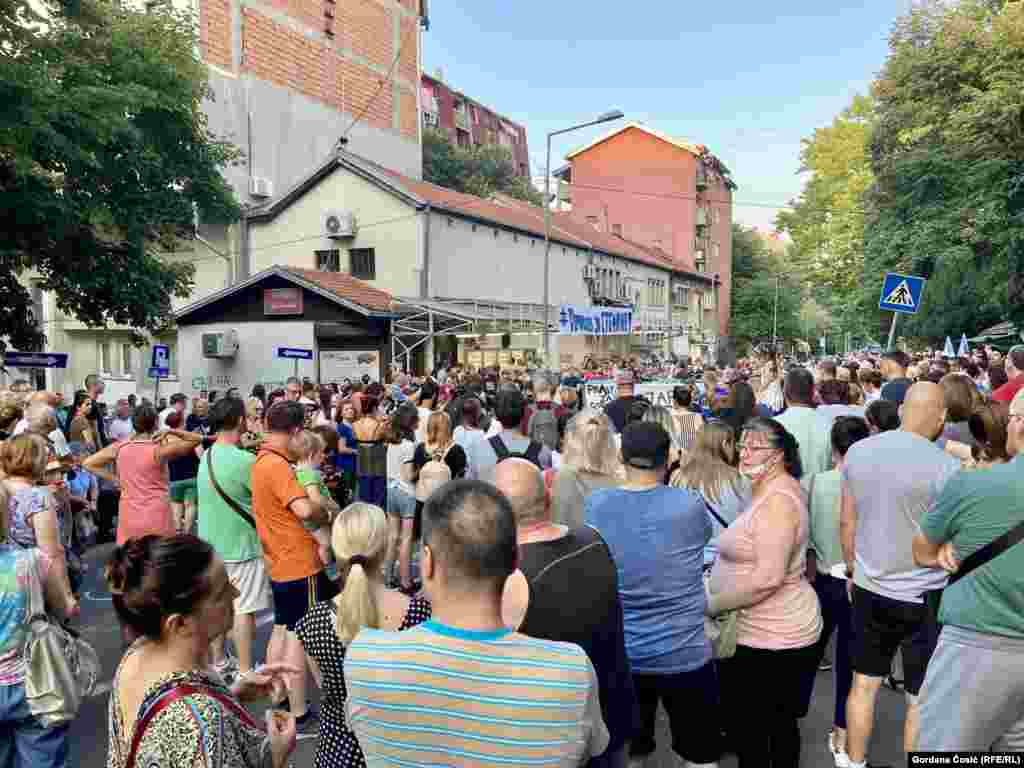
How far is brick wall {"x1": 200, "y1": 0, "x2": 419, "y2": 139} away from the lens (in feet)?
98.7

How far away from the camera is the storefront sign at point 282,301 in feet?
78.8

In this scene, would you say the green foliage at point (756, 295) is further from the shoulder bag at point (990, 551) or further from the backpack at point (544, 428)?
the shoulder bag at point (990, 551)

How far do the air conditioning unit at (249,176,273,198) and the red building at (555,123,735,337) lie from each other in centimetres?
2892

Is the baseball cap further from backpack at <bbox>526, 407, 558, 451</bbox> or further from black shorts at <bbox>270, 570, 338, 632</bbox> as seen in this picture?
backpack at <bbox>526, 407, 558, 451</bbox>

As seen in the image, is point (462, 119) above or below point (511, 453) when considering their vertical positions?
above

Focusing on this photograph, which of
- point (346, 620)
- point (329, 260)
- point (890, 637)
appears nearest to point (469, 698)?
point (346, 620)

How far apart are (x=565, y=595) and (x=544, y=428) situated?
6490 mm

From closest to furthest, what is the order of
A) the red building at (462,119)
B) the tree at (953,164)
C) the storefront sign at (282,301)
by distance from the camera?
1. the tree at (953,164)
2. the storefront sign at (282,301)
3. the red building at (462,119)

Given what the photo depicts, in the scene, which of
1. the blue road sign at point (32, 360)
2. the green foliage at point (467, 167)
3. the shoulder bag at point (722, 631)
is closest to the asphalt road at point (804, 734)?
the shoulder bag at point (722, 631)

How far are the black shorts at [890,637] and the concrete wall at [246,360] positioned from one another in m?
21.3

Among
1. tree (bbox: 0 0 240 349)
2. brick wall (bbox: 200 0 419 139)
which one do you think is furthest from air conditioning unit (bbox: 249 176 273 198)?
tree (bbox: 0 0 240 349)

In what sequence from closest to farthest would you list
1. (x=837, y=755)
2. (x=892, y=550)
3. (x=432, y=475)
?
(x=892, y=550) → (x=837, y=755) → (x=432, y=475)

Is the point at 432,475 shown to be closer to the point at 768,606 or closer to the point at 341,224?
the point at 768,606

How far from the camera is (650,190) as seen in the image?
53969 millimetres
